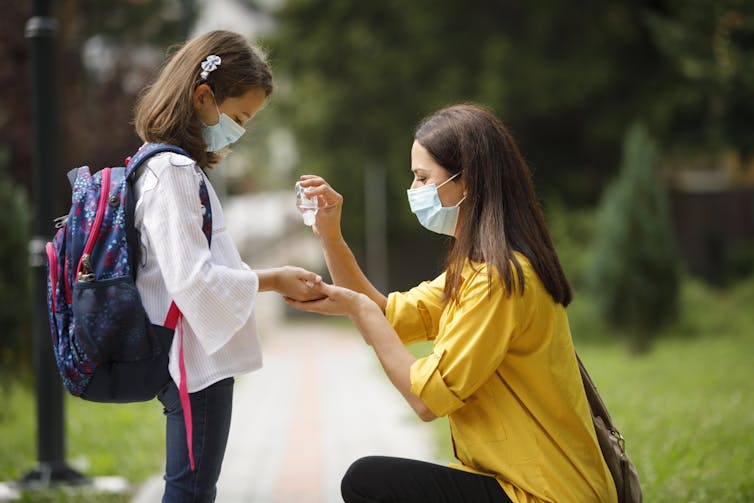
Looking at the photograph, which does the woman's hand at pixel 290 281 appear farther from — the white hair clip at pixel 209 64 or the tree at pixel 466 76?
the tree at pixel 466 76

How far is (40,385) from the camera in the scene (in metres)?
5.05

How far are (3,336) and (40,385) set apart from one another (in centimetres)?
349

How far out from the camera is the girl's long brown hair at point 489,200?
2529 millimetres

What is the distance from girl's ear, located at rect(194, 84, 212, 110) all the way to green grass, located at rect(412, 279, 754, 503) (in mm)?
2935

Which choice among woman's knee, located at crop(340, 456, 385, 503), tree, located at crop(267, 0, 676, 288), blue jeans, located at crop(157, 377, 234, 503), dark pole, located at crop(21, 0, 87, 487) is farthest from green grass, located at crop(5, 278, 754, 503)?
tree, located at crop(267, 0, 676, 288)

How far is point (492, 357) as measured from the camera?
242 centimetres

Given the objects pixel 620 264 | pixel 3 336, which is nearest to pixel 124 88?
pixel 3 336

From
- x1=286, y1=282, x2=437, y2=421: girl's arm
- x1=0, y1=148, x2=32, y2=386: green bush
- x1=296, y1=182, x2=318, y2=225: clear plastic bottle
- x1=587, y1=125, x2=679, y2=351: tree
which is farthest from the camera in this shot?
x1=587, y1=125, x2=679, y2=351: tree

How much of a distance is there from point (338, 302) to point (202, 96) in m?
0.76

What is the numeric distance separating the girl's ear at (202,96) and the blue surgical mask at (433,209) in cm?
69

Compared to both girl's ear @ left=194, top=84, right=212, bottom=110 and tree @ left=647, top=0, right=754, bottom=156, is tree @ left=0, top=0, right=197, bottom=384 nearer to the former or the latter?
girl's ear @ left=194, top=84, right=212, bottom=110

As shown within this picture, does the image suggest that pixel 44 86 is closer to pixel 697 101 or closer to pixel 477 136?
pixel 477 136

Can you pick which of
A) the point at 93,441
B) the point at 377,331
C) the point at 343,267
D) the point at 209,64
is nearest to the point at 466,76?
the point at 93,441

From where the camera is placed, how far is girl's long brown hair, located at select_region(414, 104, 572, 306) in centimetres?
253
